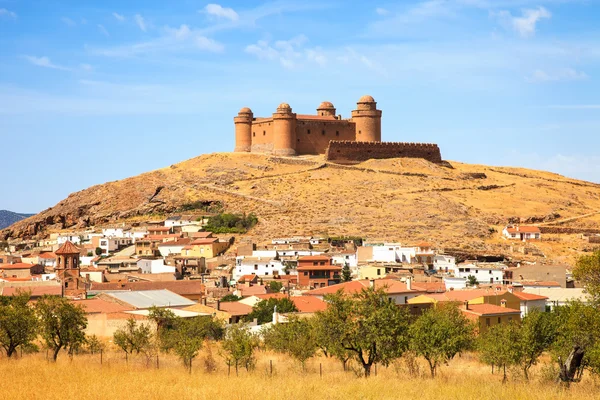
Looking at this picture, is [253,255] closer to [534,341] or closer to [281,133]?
[281,133]

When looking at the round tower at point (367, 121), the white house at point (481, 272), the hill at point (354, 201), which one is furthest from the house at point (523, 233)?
the round tower at point (367, 121)

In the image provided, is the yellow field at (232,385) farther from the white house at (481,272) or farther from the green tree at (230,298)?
the white house at (481,272)

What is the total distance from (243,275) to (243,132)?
130 feet

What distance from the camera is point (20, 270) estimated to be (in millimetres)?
62969

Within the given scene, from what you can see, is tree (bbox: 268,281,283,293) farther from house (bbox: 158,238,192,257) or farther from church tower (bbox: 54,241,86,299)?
house (bbox: 158,238,192,257)

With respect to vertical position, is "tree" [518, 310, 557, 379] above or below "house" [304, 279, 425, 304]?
below

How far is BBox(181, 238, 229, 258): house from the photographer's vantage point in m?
71.1

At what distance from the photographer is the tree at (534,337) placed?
104ft

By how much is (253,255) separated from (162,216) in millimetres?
21453

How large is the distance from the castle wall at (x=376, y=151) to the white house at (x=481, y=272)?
33908 mm

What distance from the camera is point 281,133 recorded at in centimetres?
9712

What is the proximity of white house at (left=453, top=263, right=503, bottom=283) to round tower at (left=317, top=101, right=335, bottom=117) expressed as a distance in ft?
148

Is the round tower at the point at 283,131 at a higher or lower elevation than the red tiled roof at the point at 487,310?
higher

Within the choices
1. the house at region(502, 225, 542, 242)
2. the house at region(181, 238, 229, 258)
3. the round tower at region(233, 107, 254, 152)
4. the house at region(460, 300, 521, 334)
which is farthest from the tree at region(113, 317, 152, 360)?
the round tower at region(233, 107, 254, 152)
